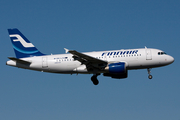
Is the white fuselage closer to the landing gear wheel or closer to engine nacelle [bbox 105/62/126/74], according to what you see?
engine nacelle [bbox 105/62/126/74]

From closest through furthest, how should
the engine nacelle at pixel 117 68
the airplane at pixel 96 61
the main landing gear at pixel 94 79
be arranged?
the engine nacelle at pixel 117 68 < the airplane at pixel 96 61 < the main landing gear at pixel 94 79

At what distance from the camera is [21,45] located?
44.0 m

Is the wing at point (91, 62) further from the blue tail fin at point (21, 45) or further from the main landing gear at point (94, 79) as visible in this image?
the blue tail fin at point (21, 45)

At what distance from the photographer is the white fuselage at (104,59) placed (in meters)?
39.3

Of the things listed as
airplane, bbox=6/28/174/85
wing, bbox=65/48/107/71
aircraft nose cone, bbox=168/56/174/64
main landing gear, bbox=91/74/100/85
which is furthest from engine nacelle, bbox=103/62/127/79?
aircraft nose cone, bbox=168/56/174/64

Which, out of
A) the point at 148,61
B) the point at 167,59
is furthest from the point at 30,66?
the point at 167,59

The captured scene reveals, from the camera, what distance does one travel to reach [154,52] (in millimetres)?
40000

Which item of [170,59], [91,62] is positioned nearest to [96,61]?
[91,62]

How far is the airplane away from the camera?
39.2 meters

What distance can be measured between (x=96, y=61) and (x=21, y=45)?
12262 millimetres

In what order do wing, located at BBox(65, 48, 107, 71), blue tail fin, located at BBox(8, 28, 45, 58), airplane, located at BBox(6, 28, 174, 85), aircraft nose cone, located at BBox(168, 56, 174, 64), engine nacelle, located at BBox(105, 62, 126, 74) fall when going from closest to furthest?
wing, located at BBox(65, 48, 107, 71) → engine nacelle, located at BBox(105, 62, 126, 74) → airplane, located at BBox(6, 28, 174, 85) → aircraft nose cone, located at BBox(168, 56, 174, 64) → blue tail fin, located at BBox(8, 28, 45, 58)

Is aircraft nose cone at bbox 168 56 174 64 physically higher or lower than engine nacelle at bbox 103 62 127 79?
higher

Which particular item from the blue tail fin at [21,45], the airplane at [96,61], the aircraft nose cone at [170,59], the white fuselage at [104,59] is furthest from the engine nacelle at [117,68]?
the blue tail fin at [21,45]

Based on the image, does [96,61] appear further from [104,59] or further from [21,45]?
[21,45]
